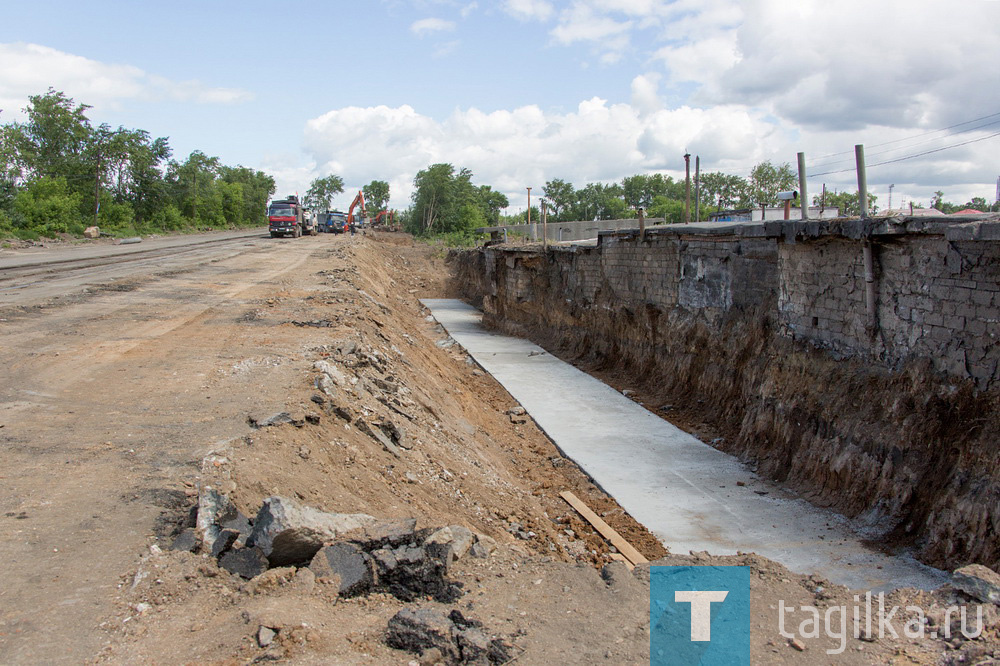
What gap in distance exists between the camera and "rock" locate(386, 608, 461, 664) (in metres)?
3.41

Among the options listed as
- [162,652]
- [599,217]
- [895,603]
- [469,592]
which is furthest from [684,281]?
[599,217]

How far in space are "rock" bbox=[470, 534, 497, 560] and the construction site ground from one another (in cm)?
6

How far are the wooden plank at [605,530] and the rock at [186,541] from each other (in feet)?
14.7

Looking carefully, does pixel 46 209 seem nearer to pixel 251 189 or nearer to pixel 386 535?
pixel 386 535

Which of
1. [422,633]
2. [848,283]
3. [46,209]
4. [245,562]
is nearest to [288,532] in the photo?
[245,562]

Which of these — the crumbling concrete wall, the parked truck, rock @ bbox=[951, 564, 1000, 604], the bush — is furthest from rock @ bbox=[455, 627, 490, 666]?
the parked truck

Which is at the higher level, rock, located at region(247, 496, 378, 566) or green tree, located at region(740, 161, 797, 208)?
green tree, located at region(740, 161, 797, 208)

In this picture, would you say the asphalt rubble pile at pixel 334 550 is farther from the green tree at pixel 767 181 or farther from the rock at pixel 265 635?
the green tree at pixel 767 181

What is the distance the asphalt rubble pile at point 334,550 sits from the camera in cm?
395

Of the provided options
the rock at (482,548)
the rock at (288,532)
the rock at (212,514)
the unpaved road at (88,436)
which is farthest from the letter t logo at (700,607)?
the unpaved road at (88,436)

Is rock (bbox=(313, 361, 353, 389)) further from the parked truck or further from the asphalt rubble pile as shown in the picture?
the parked truck

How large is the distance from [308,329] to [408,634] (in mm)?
8264

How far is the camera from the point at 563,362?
18.8 m

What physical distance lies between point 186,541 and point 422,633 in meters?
1.65
